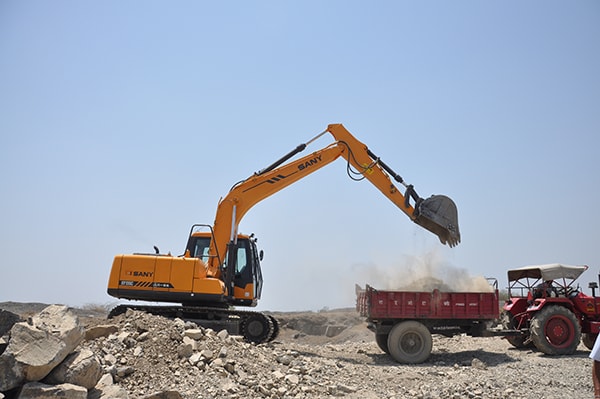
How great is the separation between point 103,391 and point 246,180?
7.81 m

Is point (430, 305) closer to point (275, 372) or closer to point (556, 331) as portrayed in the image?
point (556, 331)

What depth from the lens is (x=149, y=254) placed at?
42.9 ft

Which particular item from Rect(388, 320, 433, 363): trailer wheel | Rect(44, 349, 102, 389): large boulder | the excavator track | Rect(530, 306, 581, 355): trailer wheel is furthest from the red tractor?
Rect(44, 349, 102, 389): large boulder

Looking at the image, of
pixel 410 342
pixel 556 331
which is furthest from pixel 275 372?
pixel 556 331

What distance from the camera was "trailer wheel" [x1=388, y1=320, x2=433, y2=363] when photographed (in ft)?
42.7

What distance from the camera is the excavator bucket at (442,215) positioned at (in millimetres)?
13141

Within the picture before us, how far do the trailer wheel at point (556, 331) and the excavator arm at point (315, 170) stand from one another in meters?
3.20

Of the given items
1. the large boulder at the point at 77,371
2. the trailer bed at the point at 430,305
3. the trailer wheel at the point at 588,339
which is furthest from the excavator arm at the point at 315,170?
the large boulder at the point at 77,371

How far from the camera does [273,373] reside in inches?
360

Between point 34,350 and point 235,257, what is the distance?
7.73m

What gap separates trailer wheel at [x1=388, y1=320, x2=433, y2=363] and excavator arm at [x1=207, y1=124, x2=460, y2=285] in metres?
2.26

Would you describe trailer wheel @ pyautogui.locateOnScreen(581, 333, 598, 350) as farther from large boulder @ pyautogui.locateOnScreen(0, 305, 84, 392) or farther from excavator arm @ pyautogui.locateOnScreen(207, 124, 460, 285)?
large boulder @ pyautogui.locateOnScreen(0, 305, 84, 392)

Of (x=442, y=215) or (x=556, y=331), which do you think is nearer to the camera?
(x=442, y=215)

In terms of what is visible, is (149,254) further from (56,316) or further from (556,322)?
(556,322)
